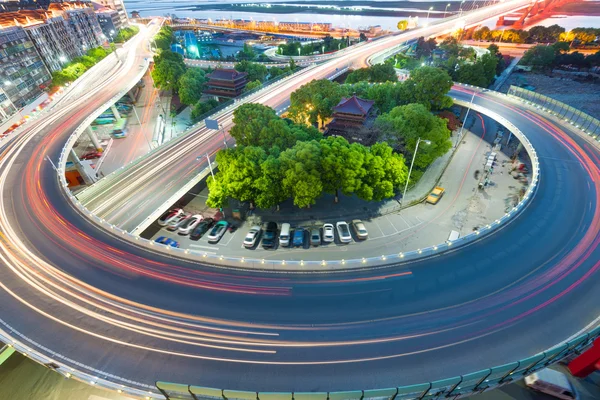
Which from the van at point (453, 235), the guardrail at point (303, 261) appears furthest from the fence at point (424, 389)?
the van at point (453, 235)

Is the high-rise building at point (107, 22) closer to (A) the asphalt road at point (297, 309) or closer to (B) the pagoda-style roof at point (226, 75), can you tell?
(B) the pagoda-style roof at point (226, 75)

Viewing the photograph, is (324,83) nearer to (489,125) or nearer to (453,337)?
Result: (489,125)

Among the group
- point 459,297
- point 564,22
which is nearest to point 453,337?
point 459,297

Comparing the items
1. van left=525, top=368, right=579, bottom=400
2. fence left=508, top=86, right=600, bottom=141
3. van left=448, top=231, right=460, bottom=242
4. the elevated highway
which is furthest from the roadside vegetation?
fence left=508, top=86, right=600, bottom=141

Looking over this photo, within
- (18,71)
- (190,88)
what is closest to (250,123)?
(190,88)

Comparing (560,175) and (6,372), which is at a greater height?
(560,175)
